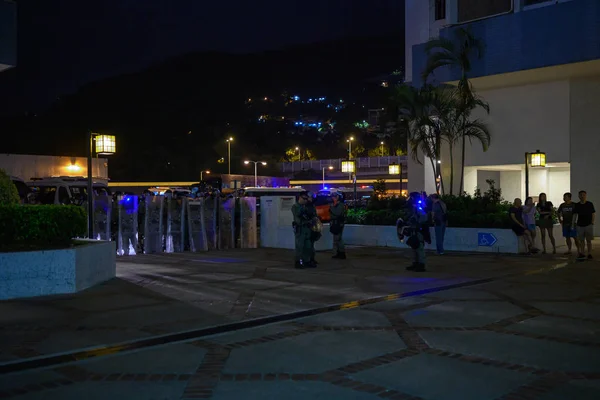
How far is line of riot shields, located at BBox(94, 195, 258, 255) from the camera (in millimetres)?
17422

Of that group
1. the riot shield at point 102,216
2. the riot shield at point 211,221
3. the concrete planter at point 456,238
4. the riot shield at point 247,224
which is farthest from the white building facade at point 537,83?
the riot shield at point 102,216

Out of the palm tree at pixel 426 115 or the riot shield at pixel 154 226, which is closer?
the riot shield at pixel 154 226

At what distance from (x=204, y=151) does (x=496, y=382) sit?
10929 cm

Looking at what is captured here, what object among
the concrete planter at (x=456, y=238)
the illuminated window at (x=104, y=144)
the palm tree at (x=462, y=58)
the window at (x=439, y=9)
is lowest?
the concrete planter at (x=456, y=238)

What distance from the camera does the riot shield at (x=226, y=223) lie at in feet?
61.9

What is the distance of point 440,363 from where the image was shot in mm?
6148

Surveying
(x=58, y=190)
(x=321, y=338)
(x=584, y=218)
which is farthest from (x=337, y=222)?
(x=58, y=190)

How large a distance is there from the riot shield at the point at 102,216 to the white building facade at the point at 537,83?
1424 cm

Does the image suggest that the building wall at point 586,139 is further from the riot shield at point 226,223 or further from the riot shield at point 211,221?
the riot shield at point 211,221

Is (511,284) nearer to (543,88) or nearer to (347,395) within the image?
(347,395)

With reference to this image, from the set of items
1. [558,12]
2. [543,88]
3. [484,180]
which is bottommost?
[484,180]

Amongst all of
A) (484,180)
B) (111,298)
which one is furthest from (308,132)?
(111,298)

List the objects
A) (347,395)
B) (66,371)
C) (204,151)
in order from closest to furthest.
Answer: (347,395) < (66,371) < (204,151)

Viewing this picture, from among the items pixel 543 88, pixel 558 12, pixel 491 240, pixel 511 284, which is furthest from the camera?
pixel 543 88
